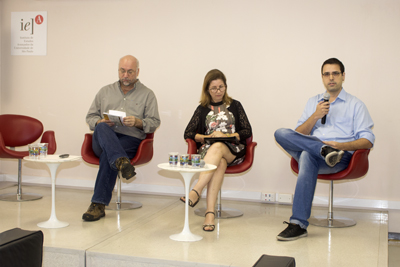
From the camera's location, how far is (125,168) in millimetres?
3273

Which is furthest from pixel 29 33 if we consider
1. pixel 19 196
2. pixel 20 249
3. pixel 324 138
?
pixel 20 249

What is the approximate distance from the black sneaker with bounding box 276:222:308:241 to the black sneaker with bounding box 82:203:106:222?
4.80 ft

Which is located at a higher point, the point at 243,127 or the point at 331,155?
the point at 243,127

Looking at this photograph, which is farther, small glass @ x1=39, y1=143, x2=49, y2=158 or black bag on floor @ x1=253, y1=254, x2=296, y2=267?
small glass @ x1=39, y1=143, x2=49, y2=158

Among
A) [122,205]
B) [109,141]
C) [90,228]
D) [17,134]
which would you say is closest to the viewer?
[90,228]

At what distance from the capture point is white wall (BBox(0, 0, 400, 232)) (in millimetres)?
4105

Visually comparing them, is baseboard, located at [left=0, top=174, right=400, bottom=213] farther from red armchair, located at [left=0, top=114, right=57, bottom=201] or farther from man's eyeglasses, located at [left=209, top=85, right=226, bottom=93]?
man's eyeglasses, located at [left=209, top=85, right=226, bottom=93]

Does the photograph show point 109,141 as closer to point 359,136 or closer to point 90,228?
point 90,228

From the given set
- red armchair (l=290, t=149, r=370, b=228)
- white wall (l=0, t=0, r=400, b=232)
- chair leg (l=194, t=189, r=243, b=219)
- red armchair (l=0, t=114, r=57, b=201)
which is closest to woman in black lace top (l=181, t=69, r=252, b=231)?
chair leg (l=194, t=189, r=243, b=219)

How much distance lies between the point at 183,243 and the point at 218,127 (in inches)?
50.2

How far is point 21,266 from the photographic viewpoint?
123 cm

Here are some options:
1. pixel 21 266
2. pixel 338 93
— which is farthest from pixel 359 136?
pixel 21 266

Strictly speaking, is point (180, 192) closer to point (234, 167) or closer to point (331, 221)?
point (234, 167)

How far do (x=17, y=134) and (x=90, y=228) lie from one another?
1.94 m
